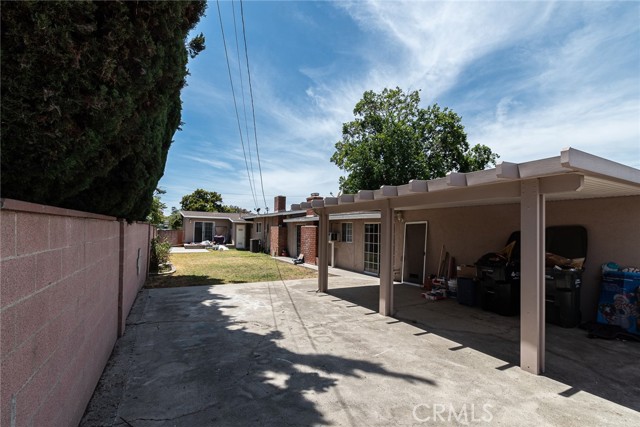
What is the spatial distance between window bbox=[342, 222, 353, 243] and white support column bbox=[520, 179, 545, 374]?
10.2 meters

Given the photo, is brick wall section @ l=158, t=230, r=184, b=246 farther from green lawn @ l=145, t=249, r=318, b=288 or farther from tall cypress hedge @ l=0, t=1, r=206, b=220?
tall cypress hedge @ l=0, t=1, r=206, b=220

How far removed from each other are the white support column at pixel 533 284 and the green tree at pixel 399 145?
783 inches

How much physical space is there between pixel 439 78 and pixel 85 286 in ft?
68.4

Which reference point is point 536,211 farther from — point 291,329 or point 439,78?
point 439,78

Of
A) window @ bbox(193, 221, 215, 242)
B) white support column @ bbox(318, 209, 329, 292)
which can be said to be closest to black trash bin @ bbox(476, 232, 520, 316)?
white support column @ bbox(318, 209, 329, 292)

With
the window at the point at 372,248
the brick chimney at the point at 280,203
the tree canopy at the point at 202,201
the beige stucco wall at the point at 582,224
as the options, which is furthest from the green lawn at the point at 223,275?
the tree canopy at the point at 202,201

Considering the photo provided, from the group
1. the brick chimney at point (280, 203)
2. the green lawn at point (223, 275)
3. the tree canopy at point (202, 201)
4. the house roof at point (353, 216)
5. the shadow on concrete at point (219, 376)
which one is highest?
the tree canopy at point (202, 201)

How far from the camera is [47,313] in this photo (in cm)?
209

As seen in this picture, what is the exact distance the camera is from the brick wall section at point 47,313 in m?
1.59

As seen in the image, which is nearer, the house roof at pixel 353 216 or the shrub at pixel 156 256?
the house roof at pixel 353 216

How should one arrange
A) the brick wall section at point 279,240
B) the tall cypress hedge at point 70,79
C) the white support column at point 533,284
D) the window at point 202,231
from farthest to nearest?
the window at point 202,231 → the brick wall section at point 279,240 → the white support column at point 533,284 → the tall cypress hedge at point 70,79

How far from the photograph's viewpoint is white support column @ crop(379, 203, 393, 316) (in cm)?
685

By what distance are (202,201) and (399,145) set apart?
31.5 m

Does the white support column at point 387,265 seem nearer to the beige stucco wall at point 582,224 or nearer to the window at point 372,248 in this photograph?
the beige stucco wall at point 582,224
